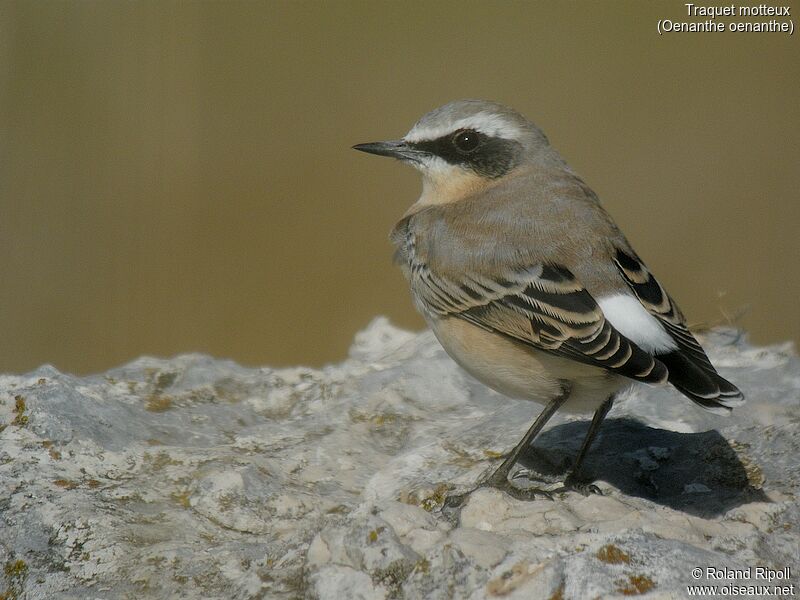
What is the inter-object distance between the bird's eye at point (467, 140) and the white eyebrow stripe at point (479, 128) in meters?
0.03

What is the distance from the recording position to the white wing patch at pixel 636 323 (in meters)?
4.74

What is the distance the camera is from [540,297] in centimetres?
502

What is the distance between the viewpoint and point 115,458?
5.30m

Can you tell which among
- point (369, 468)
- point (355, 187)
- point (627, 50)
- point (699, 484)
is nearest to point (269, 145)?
point (355, 187)

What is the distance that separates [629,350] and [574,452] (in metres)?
1.25

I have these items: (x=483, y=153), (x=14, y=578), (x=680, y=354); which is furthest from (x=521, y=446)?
(x=14, y=578)

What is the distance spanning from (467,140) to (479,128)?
0.34 ft

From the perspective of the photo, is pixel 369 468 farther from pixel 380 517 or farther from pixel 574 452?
pixel 380 517

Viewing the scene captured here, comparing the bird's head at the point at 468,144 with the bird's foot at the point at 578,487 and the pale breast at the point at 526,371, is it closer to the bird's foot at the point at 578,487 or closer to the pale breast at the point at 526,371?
the pale breast at the point at 526,371

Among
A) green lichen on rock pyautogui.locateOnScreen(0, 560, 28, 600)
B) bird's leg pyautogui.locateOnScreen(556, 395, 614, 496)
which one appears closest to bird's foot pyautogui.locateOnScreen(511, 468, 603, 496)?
bird's leg pyautogui.locateOnScreen(556, 395, 614, 496)

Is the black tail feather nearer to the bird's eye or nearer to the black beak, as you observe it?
the bird's eye

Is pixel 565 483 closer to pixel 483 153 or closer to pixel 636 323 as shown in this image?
pixel 636 323

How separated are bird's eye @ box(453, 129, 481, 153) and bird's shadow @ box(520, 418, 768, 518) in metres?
1.81

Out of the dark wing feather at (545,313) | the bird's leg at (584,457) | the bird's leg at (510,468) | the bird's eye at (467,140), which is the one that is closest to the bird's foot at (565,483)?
the bird's leg at (584,457)
